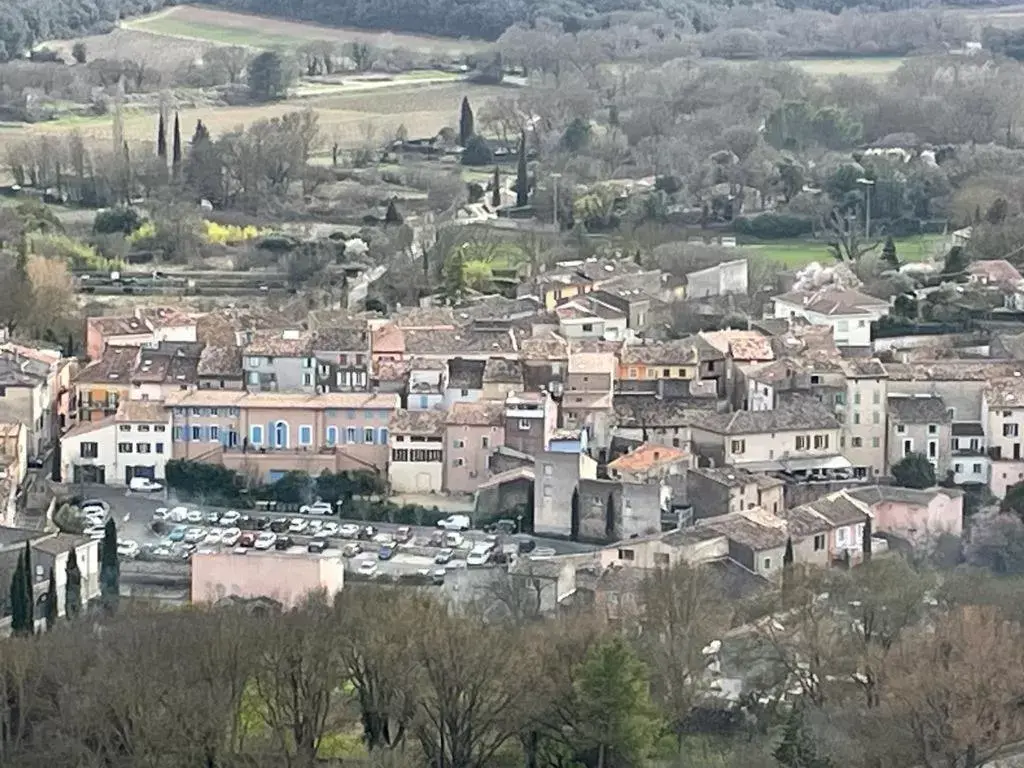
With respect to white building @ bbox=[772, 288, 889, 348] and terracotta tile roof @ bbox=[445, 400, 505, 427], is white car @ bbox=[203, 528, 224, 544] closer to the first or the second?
terracotta tile roof @ bbox=[445, 400, 505, 427]

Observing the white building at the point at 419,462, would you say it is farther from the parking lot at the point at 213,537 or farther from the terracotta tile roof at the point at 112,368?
the terracotta tile roof at the point at 112,368

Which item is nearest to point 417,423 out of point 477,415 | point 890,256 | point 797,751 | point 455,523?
point 477,415

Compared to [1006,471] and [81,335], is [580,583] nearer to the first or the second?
[1006,471]

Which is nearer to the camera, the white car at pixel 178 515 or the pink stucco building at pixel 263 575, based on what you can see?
the pink stucco building at pixel 263 575

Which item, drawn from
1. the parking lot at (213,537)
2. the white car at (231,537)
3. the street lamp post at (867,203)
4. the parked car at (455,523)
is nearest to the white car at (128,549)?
the parking lot at (213,537)

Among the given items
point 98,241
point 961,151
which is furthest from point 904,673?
point 961,151

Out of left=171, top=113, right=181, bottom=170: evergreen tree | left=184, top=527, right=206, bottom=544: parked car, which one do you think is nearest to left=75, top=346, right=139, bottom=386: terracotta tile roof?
left=184, top=527, right=206, bottom=544: parked car
